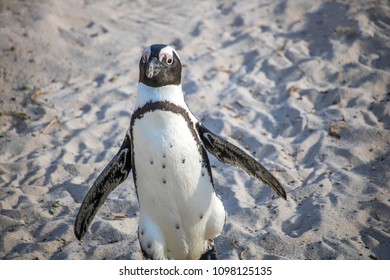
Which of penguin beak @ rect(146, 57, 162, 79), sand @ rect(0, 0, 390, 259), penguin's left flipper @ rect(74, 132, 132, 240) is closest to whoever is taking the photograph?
penguin beak @ rect(146, 57, 162, 79)

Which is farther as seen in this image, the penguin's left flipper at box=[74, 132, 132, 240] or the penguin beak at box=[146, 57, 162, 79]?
the penguin's left flipper at box=[74, 132, 132, 240]

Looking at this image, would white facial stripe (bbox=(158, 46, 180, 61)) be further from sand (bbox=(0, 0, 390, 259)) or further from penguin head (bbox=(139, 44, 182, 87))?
sand (bbox=(0, 0, 390, 259))

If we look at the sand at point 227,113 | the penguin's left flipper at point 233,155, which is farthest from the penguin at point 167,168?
the sand at point 227,113

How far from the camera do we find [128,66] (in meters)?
4.90

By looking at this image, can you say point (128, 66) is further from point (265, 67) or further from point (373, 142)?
point (373, 142)

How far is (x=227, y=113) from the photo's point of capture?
4312mm

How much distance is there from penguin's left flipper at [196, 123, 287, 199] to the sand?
50cm

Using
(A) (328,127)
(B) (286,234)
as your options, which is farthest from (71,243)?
(A) (328,127)

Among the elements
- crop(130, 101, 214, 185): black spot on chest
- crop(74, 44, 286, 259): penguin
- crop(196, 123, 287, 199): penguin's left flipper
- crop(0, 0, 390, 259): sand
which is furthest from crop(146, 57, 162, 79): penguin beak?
crop(0, 0, 390, 259): sand

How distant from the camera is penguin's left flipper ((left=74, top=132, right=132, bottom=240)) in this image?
2.71 meters

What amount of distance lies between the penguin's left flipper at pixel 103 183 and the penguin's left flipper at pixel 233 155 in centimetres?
37

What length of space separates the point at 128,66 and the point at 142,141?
2455mm

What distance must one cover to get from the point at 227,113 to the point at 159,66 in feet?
6.02

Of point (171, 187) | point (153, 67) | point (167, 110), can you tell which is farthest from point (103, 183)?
point (153, 67)
